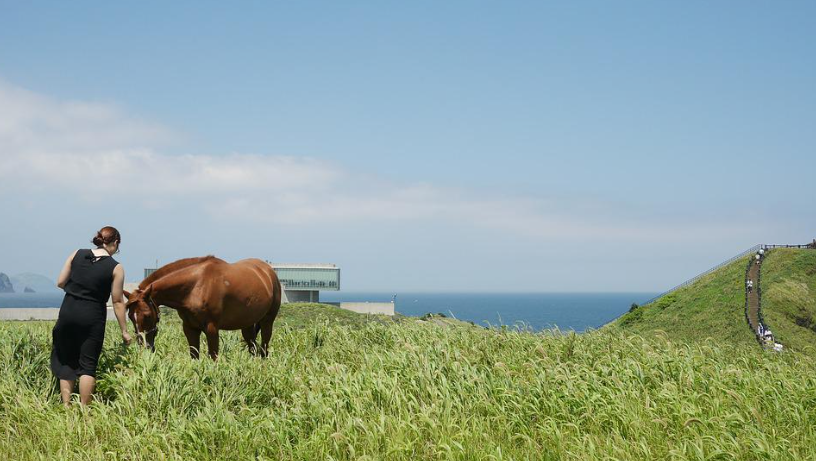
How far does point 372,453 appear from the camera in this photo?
7.89 m

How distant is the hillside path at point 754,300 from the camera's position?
49.4m

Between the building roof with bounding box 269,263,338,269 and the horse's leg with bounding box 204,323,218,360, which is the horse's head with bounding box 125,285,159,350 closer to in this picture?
the horse's leg with bounding box 204,323,218,360

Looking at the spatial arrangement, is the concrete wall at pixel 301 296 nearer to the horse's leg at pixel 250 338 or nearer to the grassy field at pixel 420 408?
the horse's leg at pixel 250 338

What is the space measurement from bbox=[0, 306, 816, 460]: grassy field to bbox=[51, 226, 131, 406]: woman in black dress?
14.0 inches

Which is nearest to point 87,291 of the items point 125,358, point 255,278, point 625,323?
point 125,358

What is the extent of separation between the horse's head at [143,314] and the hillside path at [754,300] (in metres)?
46.7

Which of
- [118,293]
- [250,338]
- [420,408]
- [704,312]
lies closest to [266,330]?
[250,338]

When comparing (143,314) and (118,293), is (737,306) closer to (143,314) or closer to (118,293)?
(143,314)

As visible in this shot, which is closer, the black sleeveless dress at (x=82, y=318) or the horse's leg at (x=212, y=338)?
the black sleeveless dress at (x=82, y=318)

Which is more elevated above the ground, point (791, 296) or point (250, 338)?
point (791, 296)

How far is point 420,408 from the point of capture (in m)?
8.97

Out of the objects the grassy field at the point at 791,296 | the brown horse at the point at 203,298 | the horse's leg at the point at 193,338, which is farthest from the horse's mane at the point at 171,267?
the grassy field at the point at 791,296

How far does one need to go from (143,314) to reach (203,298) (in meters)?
1.27

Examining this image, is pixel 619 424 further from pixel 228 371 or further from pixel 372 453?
pixel 228 371
